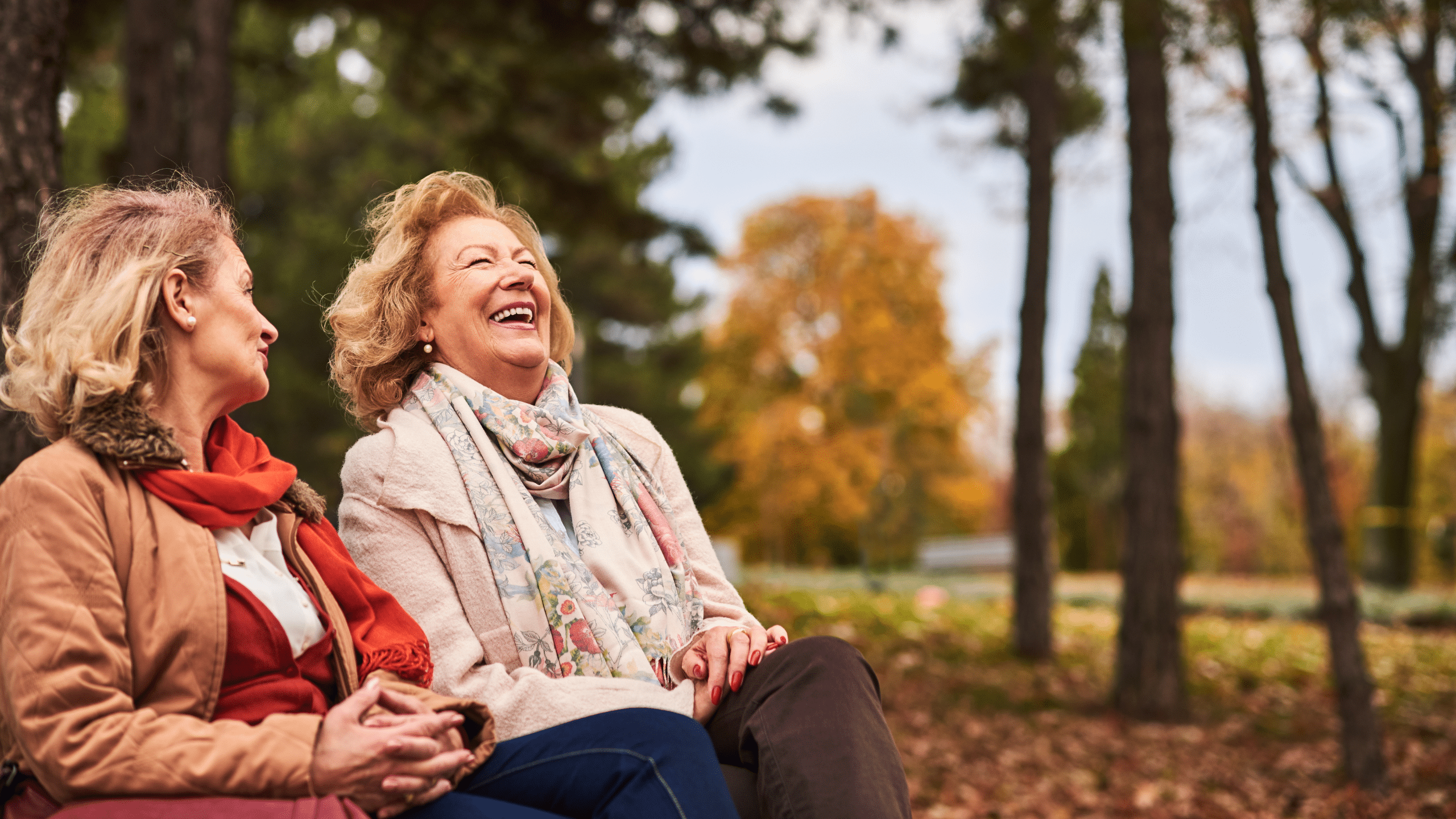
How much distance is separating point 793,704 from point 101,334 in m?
1.33

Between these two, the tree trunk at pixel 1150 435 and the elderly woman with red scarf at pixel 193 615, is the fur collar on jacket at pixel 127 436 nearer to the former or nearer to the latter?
the elderly woman with red scarf at pixel 193 615

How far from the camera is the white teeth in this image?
7.97 ft

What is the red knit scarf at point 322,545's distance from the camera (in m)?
1.64

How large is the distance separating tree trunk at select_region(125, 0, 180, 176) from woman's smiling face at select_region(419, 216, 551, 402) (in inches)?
134

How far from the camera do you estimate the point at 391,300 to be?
245 cm

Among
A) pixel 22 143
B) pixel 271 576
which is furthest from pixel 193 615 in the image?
pixel 22 143

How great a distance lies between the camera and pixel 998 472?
3488 centimetres

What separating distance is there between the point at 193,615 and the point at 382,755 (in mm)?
339

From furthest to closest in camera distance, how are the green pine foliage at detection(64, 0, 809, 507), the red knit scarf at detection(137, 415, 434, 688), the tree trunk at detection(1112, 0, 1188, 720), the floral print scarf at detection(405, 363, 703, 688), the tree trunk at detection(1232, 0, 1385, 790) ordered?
the green pine foliage at detection(64, 0, 809, 507), the tree trunk at detection(1112, 0, 1188, 720), the tree trunk at detection(1232, 0, 1385, 790), the floral print scarf at detection(405, 363, 703, 688), the red knit scarf at detection(137, 415, 434, 688)

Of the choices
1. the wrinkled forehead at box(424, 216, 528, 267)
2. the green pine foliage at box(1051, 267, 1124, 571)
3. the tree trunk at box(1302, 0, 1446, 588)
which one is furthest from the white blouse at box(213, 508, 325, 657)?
the green pine foliage at box(1051, 267, 1124, 571)

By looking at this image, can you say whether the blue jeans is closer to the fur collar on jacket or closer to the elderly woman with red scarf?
the elderly woman with red scarf

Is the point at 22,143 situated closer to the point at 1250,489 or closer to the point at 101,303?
the point at 101,303

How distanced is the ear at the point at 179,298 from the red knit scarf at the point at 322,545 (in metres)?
0.21

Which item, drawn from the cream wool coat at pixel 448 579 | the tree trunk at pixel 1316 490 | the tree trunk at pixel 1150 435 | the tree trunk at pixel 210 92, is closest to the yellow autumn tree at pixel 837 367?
the tree trunk at pixel 1150 435
